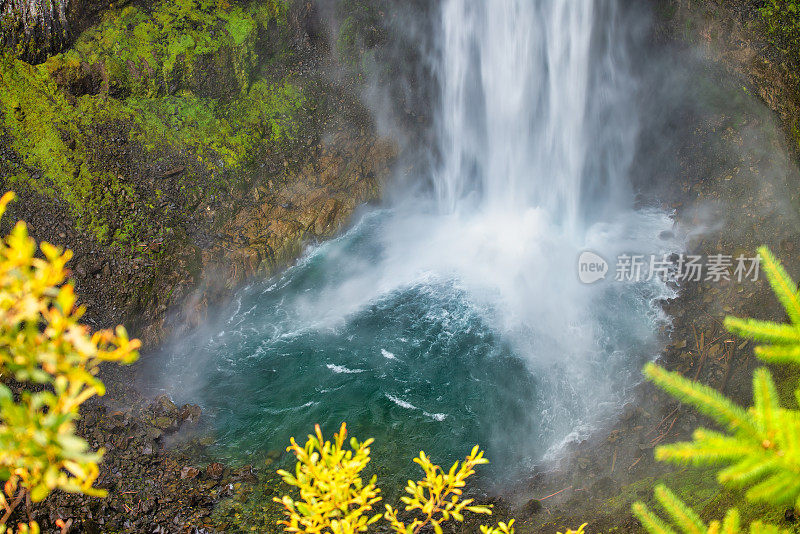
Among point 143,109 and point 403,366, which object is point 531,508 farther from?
point 143,109

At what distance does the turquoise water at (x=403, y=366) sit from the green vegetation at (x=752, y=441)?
6685 millimetres

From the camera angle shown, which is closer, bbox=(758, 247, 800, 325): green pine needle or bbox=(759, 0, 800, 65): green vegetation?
bbox=(758, 247, 800, 325): green pine needle

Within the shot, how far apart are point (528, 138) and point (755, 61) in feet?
18.2

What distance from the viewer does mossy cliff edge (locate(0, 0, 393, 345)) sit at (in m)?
11.0

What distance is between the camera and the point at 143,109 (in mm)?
12305

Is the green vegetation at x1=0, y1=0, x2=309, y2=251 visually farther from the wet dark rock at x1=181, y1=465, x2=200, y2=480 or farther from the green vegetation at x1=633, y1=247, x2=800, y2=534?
the green vegetation at x1=633, y1=247, x2=800, y2=534

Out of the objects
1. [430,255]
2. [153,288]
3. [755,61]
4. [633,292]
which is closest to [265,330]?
[153,288]

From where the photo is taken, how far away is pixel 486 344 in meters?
11.2

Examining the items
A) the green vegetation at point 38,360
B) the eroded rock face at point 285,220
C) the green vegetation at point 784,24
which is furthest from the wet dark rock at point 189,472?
the green vegetation at point 784,24

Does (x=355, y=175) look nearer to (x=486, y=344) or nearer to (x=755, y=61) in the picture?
(x=486, y=344)

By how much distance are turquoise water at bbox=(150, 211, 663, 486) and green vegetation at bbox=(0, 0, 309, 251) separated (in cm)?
318

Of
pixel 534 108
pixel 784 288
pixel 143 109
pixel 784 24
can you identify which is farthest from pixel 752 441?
pixel 534 108

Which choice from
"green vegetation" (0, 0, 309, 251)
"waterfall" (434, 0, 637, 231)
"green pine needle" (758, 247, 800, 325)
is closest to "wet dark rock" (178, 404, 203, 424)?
"green vegetation" (0, 0, 309, 251)

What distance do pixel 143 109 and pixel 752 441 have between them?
43.4ft
